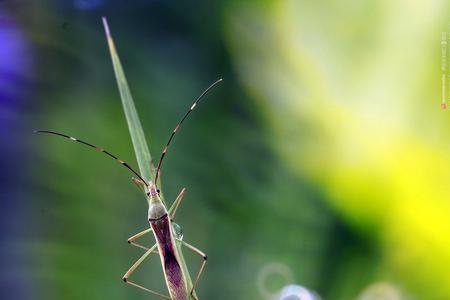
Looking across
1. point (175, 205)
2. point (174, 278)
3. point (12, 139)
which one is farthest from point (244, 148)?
point (12, 139)

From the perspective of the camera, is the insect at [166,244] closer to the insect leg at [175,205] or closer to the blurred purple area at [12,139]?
the insect leg at [175,205]

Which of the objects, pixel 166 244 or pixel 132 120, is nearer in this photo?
pixel 132 120

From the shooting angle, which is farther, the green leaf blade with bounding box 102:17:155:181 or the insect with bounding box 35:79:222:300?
the insect with bounding box 35:79:222:300

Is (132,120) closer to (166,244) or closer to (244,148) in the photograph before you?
(166,244)

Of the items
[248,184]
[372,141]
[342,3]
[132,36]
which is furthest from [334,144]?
[132,36]

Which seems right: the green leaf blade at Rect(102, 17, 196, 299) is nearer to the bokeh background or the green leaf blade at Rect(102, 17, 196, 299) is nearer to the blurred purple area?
the bokeh background

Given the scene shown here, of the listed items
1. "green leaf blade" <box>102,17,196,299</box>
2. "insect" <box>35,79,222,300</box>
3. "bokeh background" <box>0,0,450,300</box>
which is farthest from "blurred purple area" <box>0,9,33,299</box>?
"green leaf blade" <box>102,17,196,299</box>

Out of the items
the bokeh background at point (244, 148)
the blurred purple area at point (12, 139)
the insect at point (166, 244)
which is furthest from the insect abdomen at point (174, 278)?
the blurred purple area at point (12, 139)

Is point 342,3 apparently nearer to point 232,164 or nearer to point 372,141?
point 372,141
